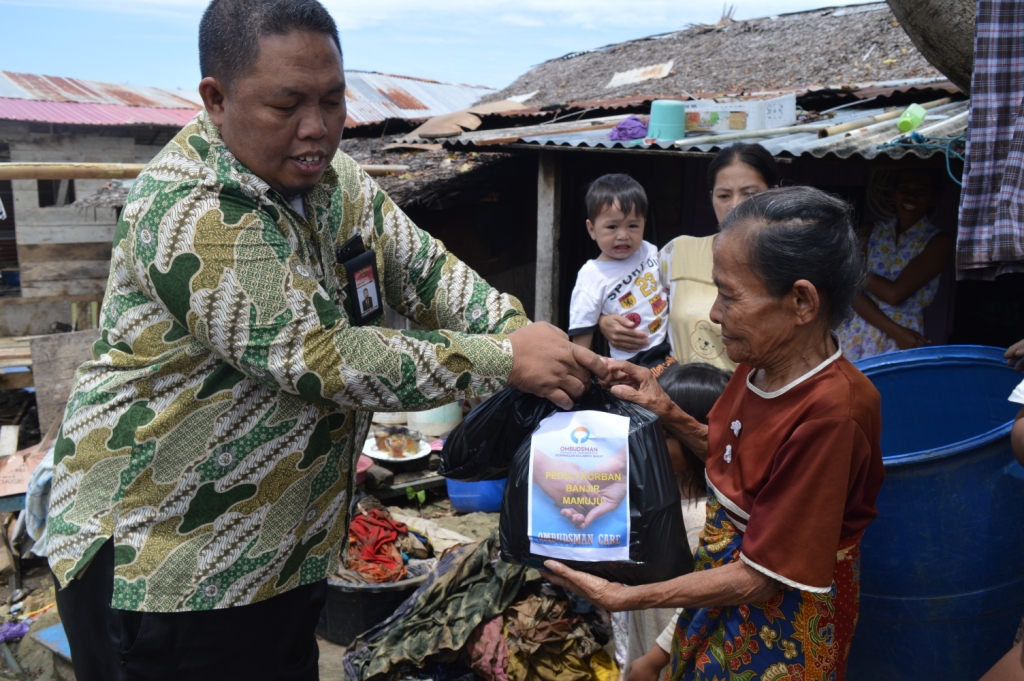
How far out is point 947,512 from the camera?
6.66 ft

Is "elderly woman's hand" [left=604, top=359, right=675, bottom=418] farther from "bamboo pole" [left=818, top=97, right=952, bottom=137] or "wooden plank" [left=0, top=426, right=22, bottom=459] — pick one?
"wooden plank" [left=0, top=426, right=22, bottom=459]

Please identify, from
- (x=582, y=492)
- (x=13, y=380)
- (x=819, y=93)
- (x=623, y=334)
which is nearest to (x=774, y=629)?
(x=582, y=492)

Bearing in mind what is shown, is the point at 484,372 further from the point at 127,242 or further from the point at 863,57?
the point at 863,57

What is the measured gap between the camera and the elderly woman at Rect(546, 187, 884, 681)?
60.7 inches

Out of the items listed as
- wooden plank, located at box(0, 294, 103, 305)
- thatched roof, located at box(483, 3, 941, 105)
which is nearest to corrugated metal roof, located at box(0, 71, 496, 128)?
wooden plank, located at box(0, 294, 103, 305)

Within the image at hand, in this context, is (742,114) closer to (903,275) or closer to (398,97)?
(903,275)

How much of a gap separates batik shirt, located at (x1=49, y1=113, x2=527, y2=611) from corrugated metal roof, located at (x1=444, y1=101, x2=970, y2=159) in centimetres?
328

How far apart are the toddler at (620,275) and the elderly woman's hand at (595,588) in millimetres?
2059

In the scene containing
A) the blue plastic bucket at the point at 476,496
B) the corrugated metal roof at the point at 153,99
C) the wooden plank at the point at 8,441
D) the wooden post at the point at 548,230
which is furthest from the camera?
the corrugated metal roof at the point at 153,99

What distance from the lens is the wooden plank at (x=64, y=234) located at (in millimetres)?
11375

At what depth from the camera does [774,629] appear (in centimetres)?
168

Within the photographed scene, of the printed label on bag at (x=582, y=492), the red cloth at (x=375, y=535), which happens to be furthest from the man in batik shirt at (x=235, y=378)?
the red cloth at (x=375, y=535)

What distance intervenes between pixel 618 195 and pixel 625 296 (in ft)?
1.67

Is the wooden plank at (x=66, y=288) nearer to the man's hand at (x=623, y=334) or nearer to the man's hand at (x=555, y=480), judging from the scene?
the man's hand at (x=623, y=334)
